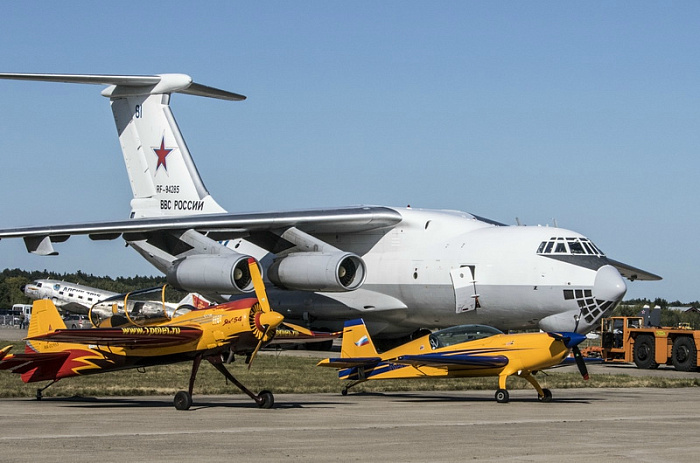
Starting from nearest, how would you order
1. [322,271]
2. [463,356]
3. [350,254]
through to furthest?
1. [463,356]
2. [322,271]
3. [350,254]

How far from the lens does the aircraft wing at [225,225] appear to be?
3125cm

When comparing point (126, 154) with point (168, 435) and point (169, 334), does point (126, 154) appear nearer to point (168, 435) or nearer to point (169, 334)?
point (169, 334)

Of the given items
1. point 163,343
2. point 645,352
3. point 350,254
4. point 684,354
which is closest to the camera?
point 163,343

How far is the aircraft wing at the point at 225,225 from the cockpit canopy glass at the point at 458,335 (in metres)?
12.8

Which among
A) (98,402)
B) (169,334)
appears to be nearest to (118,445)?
(169,334)

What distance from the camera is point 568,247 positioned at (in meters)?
28.7

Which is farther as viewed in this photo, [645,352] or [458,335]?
[645,352]

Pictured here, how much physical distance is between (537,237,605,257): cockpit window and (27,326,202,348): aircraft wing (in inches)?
587

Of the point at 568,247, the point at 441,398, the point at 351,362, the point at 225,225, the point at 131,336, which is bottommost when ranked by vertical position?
the point at 441,398

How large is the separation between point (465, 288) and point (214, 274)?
7.19 metres

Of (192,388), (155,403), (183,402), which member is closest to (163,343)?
(192,388)

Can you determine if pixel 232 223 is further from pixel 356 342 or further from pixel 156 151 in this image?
pixel 356 342

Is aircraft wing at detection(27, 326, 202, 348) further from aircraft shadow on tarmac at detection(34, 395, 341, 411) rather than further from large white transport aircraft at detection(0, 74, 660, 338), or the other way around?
large white transport aircraft at detection(0, 74, 660, 338)

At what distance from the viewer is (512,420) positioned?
14617 millimetres
